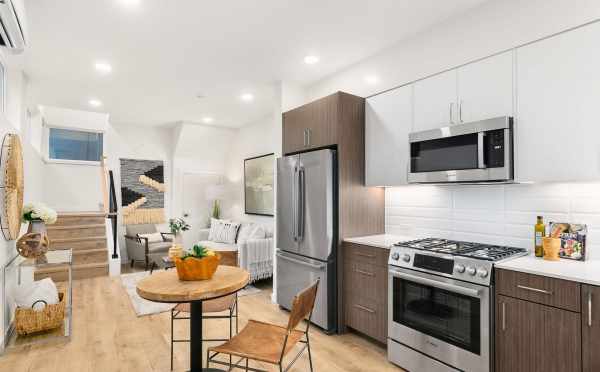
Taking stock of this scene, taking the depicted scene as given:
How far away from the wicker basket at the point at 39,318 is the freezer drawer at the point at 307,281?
84.5 inches

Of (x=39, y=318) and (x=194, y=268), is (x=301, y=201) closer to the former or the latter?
(x=194, y=268)

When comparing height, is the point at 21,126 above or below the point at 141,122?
below

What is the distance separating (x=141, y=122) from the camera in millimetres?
6461

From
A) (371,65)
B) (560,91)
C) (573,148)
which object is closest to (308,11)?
(371,65)

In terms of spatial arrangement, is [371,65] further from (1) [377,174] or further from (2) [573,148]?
(2) [573,148]

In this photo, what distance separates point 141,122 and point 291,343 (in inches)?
230

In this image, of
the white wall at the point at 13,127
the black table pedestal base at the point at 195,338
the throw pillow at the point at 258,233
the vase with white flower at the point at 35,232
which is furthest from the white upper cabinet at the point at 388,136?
the white wall at the point at 13,127

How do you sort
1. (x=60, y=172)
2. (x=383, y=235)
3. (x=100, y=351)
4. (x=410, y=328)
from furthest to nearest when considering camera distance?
(x=60, y=172) → (x=383, y=235) → (x=100, y=351) → (x=410, y=328)

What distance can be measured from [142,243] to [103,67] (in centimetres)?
323

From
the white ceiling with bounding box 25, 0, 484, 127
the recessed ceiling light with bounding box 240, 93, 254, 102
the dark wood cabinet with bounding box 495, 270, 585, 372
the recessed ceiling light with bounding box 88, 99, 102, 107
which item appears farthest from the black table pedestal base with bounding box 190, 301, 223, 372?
the recessed ceiling light with bounding box 88, 99, 102, 107

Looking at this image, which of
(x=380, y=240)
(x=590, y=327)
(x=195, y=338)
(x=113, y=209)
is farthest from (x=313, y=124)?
(x=113, y=209)

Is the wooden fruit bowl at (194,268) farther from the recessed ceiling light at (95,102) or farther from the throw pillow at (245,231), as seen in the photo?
the recessed ceiling light at (95,102)

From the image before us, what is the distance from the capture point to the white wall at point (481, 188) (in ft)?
7.25

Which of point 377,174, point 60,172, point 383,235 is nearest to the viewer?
point 377,174
